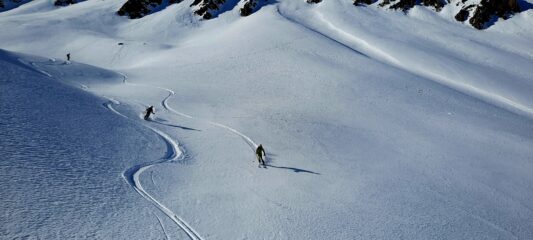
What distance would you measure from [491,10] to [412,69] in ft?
98.1

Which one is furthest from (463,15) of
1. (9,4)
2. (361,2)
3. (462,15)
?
(9,4)

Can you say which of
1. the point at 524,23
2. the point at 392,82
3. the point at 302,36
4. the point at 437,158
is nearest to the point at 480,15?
the point at 524,23

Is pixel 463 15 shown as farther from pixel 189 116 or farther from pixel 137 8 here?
pixel 137 8

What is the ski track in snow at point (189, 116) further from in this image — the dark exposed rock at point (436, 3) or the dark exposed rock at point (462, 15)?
the dark exposed rock at point (436, 3)

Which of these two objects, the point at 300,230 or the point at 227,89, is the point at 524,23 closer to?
the point at 227,89

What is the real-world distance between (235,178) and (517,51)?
47.3 m

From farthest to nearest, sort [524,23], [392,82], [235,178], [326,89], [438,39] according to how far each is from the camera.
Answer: [524,23], [438,39], [392,82], [326,89], [235,178]

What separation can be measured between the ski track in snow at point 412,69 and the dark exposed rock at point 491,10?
2218 centimetres

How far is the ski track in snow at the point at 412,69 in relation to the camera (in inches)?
1189

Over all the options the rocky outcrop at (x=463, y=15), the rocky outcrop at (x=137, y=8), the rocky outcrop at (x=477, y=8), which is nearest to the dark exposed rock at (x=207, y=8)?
the rocky outcrop at (x=137, y=8)

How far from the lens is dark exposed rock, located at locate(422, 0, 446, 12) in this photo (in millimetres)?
58750

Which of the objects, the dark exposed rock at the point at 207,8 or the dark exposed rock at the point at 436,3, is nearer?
the dark exposed rock at the point at 436,3

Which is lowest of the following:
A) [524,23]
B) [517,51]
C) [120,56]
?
[120,56]

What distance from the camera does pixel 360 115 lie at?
23.2 meters
